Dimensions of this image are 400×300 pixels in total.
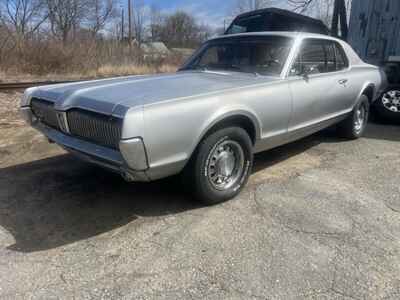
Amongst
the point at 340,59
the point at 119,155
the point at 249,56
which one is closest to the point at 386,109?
the point at 340,59

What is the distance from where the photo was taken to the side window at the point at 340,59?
4.99m

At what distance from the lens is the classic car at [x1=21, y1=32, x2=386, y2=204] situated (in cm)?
270

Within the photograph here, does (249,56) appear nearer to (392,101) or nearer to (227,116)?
(227,116)

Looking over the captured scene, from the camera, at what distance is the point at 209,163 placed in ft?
10.6

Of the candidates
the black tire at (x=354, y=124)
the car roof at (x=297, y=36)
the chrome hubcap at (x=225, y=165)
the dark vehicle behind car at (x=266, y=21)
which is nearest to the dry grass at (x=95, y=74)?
the dark vehicle behind car at (x=266, y=21)

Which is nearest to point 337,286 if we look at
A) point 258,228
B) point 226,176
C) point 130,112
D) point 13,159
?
point 258,228

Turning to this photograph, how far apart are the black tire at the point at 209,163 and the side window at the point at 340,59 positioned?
2331mm

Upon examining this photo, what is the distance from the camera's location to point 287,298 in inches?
86.1

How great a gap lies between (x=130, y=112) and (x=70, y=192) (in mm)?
1580

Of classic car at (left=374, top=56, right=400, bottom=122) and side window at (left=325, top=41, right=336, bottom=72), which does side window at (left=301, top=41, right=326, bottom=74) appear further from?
classic car at (left=374, top=56, right=400, bottom=122)

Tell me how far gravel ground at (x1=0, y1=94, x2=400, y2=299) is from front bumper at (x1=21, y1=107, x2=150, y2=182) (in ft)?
1.85

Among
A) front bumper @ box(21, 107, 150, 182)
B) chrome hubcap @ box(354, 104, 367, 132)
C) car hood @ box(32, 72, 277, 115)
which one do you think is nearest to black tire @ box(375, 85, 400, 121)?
chrome hubcap @ box(354, 104, 367, 132)

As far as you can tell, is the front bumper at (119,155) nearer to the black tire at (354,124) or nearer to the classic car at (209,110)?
the classic car at (209,110)

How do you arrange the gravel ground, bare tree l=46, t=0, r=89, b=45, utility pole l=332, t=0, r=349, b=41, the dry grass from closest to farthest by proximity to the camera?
1. the gravel ground
2. the dry grass
3. utility pole l=332, t=0, r=349, b=41
4. bare tree l=46, t=0, r=89, b=45
